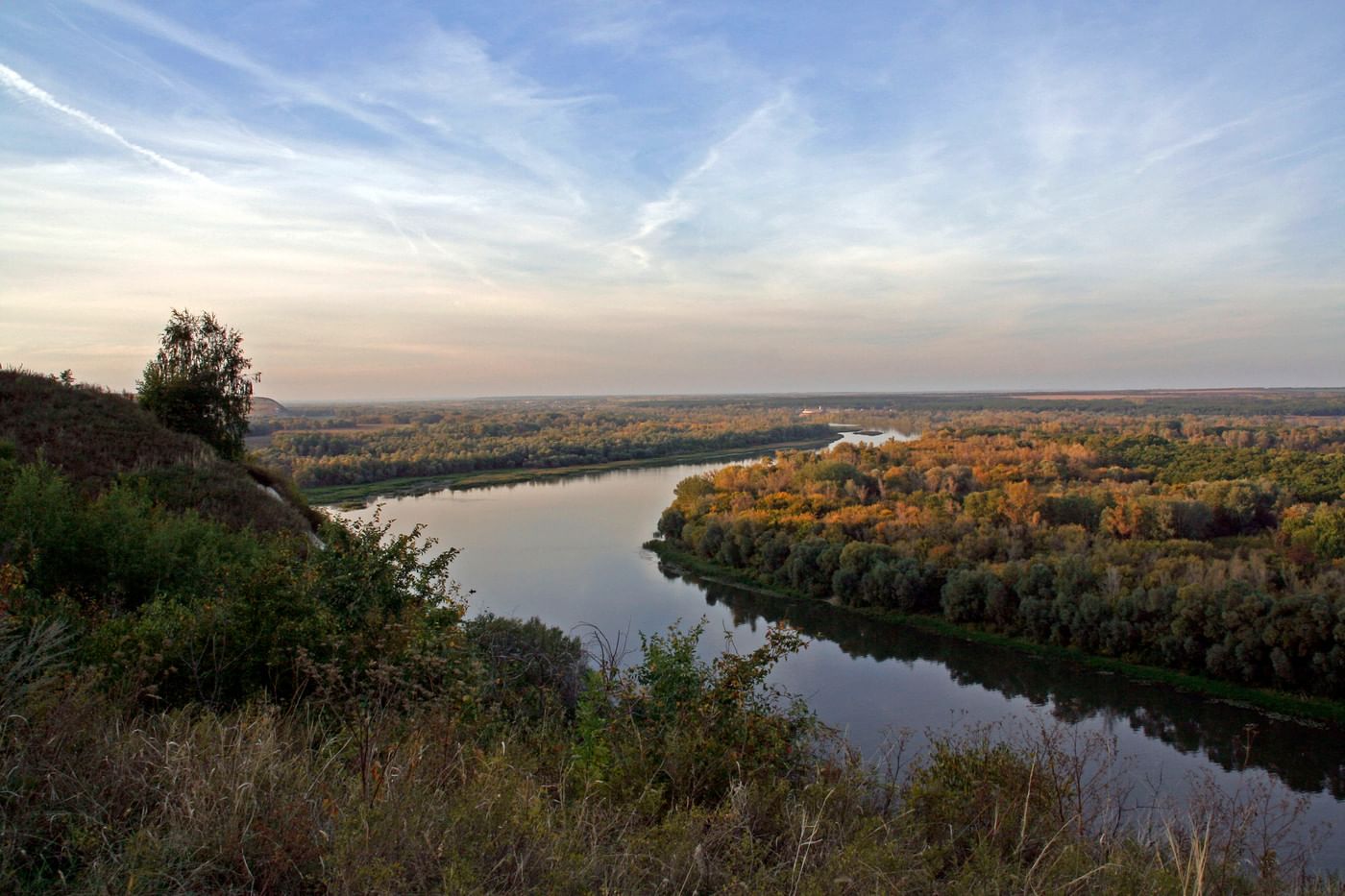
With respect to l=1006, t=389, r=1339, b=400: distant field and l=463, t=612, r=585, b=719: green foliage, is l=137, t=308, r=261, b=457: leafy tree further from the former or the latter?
l=1006, t=389, r=1339, b=400: distant field

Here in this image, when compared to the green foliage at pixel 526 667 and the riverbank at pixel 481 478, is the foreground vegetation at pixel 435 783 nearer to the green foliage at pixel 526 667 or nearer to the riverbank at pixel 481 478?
the green foliage at pixel 526 667

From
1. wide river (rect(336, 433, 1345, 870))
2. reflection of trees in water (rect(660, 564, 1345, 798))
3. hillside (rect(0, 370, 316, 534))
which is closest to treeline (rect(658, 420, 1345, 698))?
reflection of trees in water (rect(660, 564, 1345, 798))

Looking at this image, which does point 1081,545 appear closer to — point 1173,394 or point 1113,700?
point 1113,700

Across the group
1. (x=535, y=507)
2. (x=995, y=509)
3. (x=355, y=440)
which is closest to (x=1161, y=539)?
(x=995, y=509)

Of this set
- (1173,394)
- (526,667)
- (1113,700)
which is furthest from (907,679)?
(1173,394)

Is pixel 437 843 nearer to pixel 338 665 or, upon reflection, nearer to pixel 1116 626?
pixel 338 665

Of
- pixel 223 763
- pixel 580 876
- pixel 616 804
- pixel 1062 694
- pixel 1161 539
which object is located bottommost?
pixel 1062 694
